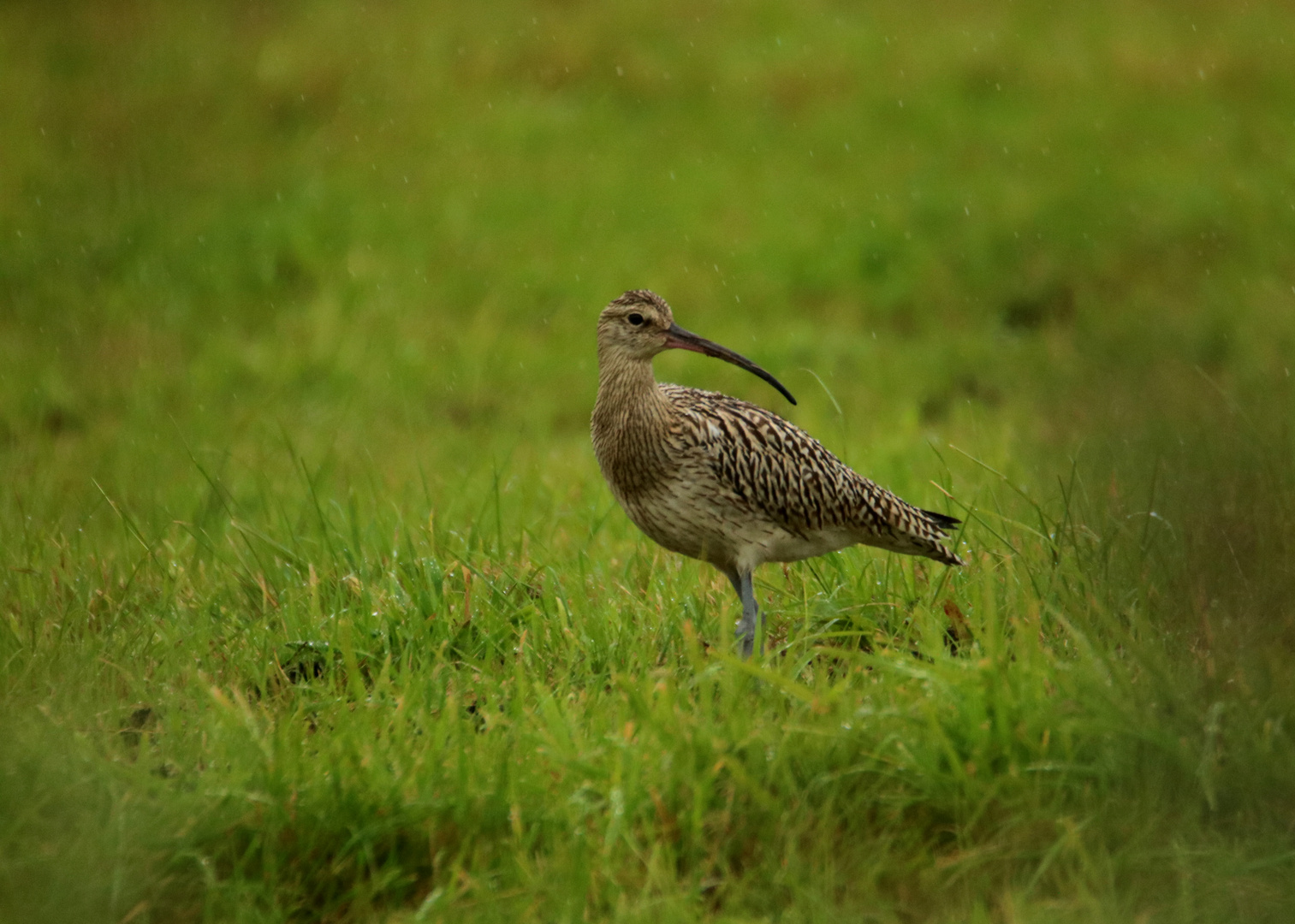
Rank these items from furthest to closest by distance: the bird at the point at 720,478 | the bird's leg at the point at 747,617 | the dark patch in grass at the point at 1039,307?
1. the dark patch in grass at the point at 1039,307
2. the bird at the point at 720,478
3. the bird's leg at the point at 747,617

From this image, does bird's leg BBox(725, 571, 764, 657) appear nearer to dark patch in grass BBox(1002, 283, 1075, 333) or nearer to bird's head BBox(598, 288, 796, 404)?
bird's head BBox(598, 288, 796, 404)

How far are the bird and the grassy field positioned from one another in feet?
0.67

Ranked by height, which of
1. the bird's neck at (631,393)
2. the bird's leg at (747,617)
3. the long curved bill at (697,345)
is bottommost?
the bird's leg at (747,617)

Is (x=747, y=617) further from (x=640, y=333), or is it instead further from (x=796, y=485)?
(x=640, y=333)

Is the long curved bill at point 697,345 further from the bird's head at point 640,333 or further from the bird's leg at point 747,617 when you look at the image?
the bird's leg at point 747,617

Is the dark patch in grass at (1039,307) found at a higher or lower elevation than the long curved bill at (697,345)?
lower

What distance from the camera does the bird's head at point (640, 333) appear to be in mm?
5246

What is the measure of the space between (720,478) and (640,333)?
0.62 m

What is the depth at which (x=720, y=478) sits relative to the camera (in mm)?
5055

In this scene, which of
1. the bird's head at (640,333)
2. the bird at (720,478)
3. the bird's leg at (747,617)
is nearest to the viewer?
the bird's leg at (747,617)

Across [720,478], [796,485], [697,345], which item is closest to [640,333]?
[697,345]

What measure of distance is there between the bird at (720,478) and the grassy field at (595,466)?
206mm

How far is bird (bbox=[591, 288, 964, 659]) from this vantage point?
16.4 ft

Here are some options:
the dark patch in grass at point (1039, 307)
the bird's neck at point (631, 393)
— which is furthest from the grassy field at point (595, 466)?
the bird's neck at point (631, 393)
